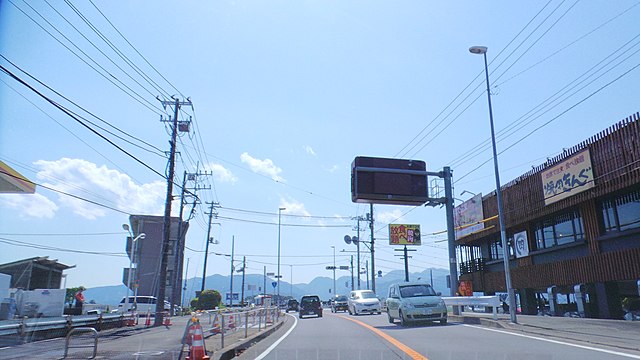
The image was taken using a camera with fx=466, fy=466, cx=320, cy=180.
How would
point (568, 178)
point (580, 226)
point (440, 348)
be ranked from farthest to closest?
1. point (580, 226)
2. point (568, 178)
3. point (440, 348)

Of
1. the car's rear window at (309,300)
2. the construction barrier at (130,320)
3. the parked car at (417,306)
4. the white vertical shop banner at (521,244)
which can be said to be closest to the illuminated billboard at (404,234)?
the car's rear window at (309,300)

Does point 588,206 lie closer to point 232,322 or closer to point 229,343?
point 232,322

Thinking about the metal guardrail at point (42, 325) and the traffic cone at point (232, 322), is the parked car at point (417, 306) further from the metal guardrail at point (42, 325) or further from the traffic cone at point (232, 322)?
the metal guardrail at point (42, 325)

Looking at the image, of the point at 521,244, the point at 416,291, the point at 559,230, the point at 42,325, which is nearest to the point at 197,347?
the point at 42,325

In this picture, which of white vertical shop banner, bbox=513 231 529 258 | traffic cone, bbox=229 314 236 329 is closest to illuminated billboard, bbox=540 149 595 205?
white vertical shop banner, bbox=513 231 529 258

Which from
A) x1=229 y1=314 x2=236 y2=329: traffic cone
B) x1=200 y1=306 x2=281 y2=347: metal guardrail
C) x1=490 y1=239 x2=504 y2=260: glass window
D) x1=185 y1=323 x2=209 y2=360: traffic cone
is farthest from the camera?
x1=490 y1=239 x2=504 y2=260: glass window

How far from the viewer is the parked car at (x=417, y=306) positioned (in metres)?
17.2

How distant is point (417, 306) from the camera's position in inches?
680

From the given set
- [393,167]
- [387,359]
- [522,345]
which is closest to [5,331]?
[387,359]

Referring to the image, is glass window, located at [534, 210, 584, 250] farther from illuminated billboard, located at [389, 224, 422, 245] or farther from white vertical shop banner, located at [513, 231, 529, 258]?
illuminated billboard, located at [389, 224, 422, 245]

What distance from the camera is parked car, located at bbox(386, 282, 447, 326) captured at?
1722 cm

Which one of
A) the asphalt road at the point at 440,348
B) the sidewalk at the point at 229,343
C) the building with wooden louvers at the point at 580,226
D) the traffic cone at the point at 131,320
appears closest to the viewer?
the asphalt road at the point at 440,348

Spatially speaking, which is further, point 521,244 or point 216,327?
point 521,244

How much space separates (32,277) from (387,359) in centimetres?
2844
